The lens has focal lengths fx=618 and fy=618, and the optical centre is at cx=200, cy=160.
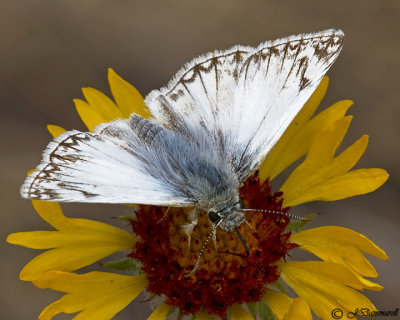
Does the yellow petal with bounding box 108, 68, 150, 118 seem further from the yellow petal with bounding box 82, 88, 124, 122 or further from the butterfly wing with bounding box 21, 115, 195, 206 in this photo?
the butterfly wing with bounding box 21, 115, 195, 206

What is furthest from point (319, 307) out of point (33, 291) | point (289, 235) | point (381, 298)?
A: point (33, 291)

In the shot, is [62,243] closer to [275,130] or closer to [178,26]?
[275,130]

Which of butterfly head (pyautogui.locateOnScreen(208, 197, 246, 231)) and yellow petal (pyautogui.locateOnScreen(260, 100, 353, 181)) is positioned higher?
→ yellow petal (pyautogui.locateOnScreen(260, 100, 353, 181))

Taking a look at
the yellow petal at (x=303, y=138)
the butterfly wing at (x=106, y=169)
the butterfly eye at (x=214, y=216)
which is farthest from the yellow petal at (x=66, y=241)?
the yellow petal at (x=303, y=138)

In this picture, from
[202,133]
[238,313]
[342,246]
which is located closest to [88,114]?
[202,133]

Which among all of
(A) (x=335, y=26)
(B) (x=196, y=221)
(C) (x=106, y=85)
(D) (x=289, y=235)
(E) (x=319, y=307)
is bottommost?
(E) (x=319, y=307)

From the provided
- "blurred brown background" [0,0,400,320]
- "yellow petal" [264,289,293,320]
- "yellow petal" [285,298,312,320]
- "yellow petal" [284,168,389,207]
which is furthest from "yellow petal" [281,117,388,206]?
"blurred brown background" [0,0,400,320]
